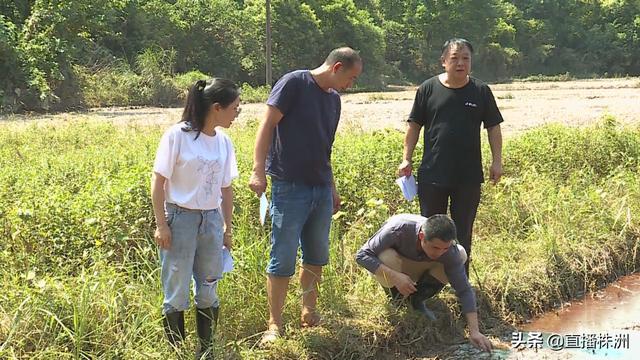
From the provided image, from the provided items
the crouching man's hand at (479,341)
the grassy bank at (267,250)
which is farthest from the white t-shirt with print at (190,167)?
the crouching man's hand at (479,341)

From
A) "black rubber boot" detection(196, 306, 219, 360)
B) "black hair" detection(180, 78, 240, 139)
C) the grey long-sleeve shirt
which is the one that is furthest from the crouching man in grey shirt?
"black hair" detection(180, 78, 240, 139)

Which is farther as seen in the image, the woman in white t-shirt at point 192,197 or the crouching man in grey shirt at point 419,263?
the crouching man in grey shirt at point 419,263

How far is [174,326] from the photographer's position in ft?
10.2

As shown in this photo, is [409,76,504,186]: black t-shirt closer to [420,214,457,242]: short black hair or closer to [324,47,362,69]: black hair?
[420,214,457,242]: short black hair

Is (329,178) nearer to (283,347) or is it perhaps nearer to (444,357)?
(283,347)

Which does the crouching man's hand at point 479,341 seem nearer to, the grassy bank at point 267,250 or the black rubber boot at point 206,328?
the grassy bank at point 267,250

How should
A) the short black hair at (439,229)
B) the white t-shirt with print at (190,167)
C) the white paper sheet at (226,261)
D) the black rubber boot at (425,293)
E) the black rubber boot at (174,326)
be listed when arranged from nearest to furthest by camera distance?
the white t-shirt with print at (190,167) → the black rubber boot at (174,326) → the white paper sheet at (226,261) → the short black hair at (439,229) → the black rubber boot at (425,293)

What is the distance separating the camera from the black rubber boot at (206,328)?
3135 millimetres

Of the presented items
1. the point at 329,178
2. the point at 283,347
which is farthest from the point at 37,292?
the point at 329,178

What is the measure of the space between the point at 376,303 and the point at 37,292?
1946 mm

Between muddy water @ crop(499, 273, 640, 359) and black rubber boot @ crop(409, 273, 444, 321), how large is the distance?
1.75 ft

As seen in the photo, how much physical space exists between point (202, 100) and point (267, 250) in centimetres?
130

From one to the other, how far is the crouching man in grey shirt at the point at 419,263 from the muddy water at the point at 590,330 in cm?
43

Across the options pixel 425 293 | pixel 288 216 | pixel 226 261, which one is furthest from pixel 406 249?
pixel 226 261
